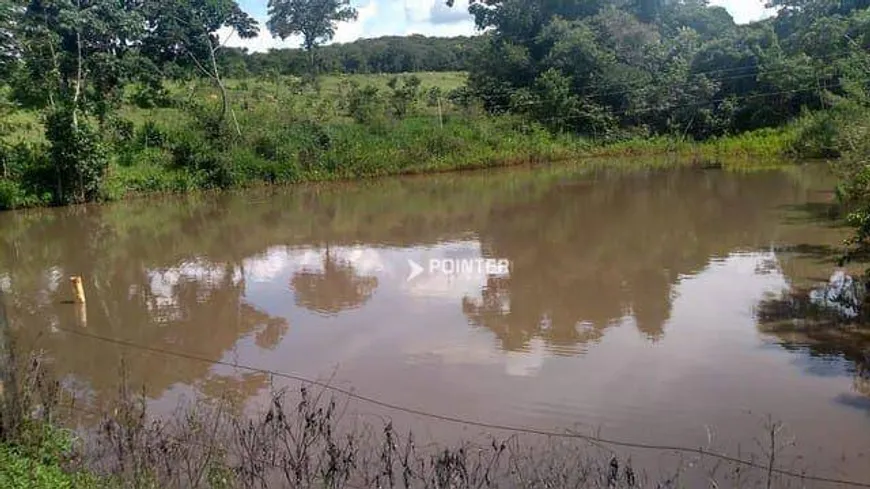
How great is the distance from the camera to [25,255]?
13211mm

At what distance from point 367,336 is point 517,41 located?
928 inches

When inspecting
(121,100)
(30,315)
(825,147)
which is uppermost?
(121,100)

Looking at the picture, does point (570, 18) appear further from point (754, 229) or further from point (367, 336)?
point (367, 336)

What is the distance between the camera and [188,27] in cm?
2425

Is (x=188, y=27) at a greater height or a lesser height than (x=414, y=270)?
greater

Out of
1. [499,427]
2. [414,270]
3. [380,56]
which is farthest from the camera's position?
[380,56]

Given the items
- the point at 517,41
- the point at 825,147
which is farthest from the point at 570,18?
the point at 825,147

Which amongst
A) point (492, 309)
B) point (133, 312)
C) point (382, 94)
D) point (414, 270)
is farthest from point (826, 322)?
point (382, 94)

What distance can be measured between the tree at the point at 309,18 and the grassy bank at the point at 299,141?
335cm

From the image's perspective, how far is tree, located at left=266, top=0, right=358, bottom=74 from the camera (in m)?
31.3

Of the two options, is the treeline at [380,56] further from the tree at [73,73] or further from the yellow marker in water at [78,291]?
the yellow marker in water at [78,291]

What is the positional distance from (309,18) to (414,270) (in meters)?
23.2

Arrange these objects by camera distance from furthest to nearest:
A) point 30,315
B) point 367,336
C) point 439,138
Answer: point 439,138 < point 30,315 < point 367,336

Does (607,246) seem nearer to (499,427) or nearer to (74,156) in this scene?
(499,427)
